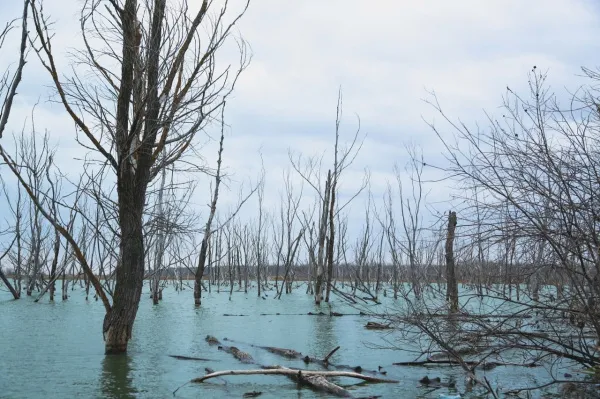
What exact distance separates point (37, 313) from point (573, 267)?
1449cm

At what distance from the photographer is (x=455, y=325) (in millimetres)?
5930

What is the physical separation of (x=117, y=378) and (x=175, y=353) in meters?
2.43

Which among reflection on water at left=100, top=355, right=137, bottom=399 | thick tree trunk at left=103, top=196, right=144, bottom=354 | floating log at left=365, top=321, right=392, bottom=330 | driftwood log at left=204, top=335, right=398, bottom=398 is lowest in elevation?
reflection on water at left=100, top=355, right=137, bottom=399

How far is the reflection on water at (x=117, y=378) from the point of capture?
629 centimetres

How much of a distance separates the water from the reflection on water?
0.03 feet

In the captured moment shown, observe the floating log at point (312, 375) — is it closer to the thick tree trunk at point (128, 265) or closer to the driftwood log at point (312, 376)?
the driftwood log at point (312, 376)

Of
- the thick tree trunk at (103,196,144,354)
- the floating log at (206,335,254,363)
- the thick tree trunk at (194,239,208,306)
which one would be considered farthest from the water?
the thick tree trunk at (194,239,208,306)

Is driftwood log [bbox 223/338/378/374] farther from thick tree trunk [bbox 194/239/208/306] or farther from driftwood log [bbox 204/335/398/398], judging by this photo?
thick tree trunk [bbox 194/239/208/306]

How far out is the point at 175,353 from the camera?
9484 millimetres

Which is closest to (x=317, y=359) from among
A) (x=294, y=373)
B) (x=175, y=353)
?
(x=294, y=373)

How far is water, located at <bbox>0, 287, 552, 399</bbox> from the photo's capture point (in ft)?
21.2

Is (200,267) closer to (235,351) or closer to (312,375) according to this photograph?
(235,351)

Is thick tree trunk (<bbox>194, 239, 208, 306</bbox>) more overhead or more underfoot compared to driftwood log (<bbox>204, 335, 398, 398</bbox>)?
more overhead

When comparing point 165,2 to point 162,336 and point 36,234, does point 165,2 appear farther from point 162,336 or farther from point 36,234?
point 36,234
